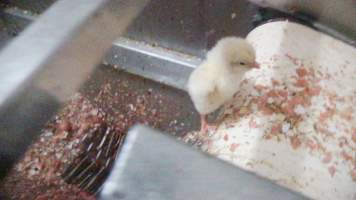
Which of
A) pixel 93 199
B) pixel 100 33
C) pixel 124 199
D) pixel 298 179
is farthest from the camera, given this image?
pixel 93 199

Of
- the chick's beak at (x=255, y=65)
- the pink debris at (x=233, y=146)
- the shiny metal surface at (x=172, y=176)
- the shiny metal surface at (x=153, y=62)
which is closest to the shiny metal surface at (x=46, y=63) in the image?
the shiny metal surface at (x=172, y=176)

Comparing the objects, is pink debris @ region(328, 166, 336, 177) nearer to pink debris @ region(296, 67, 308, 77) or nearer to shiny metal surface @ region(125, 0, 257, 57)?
pink debris @ region(296, 67, 308, 77)

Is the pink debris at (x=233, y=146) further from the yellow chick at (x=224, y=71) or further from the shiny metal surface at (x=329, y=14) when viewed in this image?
the shiny metal surface at (x=329, y=14)

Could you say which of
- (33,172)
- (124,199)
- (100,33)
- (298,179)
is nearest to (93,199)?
(33,172)

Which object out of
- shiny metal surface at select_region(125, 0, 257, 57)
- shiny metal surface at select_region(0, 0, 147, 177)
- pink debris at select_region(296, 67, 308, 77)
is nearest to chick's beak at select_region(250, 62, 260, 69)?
pink debris at select_region(296, 67, 308, 77)

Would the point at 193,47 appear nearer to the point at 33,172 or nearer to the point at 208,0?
the point at 208,0

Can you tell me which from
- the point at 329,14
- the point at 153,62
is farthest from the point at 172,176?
the point at 153,62

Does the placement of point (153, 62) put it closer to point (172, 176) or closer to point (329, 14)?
point (329, 14)
